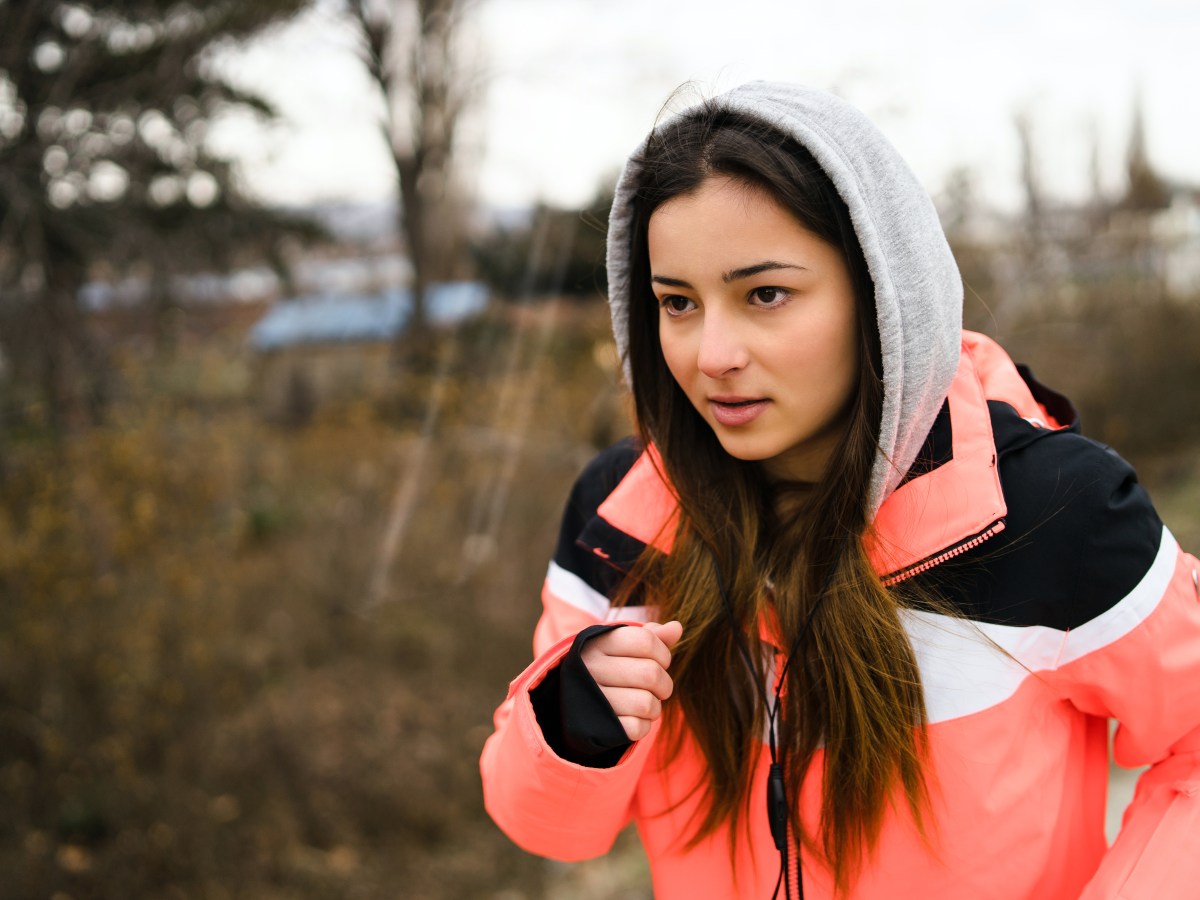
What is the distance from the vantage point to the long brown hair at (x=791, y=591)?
1.17m

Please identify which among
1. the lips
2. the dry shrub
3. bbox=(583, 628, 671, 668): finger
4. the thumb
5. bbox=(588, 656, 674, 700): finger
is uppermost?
the lips

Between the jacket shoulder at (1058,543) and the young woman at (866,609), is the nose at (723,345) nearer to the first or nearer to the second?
the young woman at (866,609)

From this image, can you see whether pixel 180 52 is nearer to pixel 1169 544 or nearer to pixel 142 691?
pixel 142 691

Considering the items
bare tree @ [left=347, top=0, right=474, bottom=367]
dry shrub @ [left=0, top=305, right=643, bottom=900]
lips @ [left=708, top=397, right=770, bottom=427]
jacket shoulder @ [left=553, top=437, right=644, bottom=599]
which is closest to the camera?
lips @ [left=708, top=397, right=770, bottom=427]

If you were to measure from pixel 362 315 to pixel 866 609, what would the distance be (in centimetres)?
1035

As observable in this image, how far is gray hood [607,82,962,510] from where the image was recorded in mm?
1139

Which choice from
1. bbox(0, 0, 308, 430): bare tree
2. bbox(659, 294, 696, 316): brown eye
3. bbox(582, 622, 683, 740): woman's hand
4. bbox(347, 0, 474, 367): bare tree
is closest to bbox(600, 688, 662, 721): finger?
bbox(582, 622, 683, 740): woman's hand

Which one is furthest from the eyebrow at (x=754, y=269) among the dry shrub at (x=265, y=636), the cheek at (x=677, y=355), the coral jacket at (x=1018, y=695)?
the dry shrub at (x=265, y=636)

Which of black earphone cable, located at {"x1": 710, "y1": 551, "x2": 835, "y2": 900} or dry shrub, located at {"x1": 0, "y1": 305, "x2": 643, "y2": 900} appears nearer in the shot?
black earphone cable, located at {"x1": 710, "y1": 551, "x2": 835, "y2": 900}

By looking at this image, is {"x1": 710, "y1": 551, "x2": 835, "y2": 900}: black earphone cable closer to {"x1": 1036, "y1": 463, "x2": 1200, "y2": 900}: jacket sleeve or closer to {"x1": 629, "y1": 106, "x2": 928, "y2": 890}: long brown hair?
{"x1": 629, "y1": 106, "x2": 928, "y2": 890}: long brown hair

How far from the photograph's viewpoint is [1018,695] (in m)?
1.17

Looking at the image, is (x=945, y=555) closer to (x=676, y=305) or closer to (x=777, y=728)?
(x=777, y=728)

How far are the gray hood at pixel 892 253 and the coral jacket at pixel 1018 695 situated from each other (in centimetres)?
7

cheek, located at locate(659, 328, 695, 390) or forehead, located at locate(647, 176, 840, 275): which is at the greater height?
forehead, located at locate(647, 176, 840, 275)
